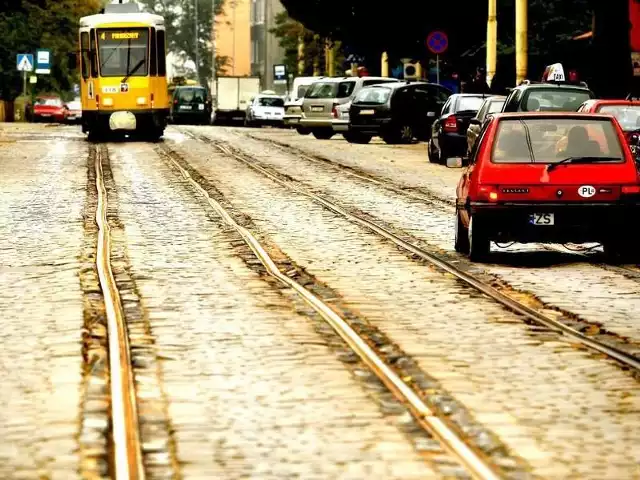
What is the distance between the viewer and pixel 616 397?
30.5ft

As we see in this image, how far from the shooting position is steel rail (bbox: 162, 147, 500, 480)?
24.6 ft

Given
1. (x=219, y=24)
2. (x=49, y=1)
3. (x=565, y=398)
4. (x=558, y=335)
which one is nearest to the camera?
(x=565, y=398)

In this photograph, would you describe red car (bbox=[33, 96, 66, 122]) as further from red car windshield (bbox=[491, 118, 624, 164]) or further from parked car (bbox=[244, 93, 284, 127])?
red car windshield (bbox=[491, 118, 624, 164])

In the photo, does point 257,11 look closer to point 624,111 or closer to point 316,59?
point 316,59

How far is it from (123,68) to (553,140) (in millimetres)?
31323

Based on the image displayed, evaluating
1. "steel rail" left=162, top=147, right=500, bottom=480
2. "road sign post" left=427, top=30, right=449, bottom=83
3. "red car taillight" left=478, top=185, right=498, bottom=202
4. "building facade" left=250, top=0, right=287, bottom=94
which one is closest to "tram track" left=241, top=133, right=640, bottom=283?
"red car taillight" left=478, top=185, right=498, bottom=202

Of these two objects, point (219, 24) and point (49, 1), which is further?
point (219, 24)

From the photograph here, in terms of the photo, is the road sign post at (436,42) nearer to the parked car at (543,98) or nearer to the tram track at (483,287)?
the parked car at (543,98)

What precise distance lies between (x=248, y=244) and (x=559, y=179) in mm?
3460

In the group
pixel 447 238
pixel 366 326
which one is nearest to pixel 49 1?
pixel 447 238

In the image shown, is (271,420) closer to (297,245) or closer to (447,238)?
(297,245)

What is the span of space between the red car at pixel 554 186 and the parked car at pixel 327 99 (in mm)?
34594


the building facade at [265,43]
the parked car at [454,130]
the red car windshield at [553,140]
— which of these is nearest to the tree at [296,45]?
the building facade at [265,43]

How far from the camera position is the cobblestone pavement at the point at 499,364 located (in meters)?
7.95
